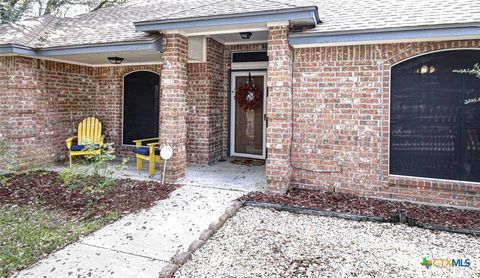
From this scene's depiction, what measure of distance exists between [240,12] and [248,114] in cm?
330

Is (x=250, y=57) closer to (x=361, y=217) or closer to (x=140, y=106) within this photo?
(x=140, y=106)

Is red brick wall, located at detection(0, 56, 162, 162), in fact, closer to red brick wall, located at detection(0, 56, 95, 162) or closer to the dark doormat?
red brick wall, located at detection(0, 56, 95, 162)

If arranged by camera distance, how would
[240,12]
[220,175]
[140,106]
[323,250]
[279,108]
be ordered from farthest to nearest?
[140,106] → [220,175] → [279,108] → [240,12] → [323,250]

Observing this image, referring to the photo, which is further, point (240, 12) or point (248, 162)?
point (248, 162)

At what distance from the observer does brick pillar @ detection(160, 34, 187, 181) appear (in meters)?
5.59

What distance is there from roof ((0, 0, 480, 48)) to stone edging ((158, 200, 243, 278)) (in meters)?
2.92

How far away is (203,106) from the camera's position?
23.9 feet

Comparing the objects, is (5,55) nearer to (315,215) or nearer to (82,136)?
(82,136)

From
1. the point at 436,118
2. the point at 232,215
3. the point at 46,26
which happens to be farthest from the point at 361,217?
the point at 46,26

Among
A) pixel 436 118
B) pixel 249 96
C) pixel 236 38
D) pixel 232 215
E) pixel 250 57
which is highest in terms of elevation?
pixel 236 38

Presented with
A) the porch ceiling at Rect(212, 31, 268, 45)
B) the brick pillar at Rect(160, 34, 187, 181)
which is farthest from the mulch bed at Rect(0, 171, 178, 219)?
the porch ceiling at Rect(212, 31, 268, 45)

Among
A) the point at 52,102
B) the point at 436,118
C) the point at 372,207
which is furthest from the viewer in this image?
the point at 52,102

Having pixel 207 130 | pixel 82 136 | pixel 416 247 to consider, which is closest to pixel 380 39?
pixel 416 247

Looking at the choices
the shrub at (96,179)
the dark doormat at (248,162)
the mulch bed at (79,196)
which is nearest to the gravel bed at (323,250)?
the mulch bed at (79,196)
